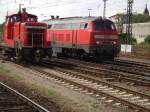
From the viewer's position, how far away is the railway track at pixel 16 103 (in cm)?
1070

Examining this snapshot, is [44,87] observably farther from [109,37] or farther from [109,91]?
[109,37]

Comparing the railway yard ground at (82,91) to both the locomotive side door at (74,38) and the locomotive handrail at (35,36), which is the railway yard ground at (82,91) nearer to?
the locomotive handrail at (35,36)

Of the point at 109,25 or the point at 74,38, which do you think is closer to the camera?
the point at 109,25

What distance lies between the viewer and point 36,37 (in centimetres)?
2439

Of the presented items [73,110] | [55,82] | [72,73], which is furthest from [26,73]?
[73,110]

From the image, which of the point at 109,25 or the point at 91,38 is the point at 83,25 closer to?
the point at 91,38

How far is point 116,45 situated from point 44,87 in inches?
501

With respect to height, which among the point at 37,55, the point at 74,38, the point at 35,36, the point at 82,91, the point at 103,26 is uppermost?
the point at 103,26

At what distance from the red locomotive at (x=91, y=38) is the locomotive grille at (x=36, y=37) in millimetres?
3301

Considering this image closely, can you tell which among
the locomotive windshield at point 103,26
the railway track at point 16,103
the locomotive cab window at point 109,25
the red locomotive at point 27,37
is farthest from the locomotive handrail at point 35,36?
the railway track at point 16,103

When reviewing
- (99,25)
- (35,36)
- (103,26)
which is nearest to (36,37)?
(35,36)

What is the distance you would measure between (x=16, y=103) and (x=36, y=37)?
42.8 feet

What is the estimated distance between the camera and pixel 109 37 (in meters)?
26.8

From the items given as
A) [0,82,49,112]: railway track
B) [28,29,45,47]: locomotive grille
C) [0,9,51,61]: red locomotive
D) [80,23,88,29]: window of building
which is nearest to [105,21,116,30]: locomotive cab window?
[80,23,88,29]: window of building
